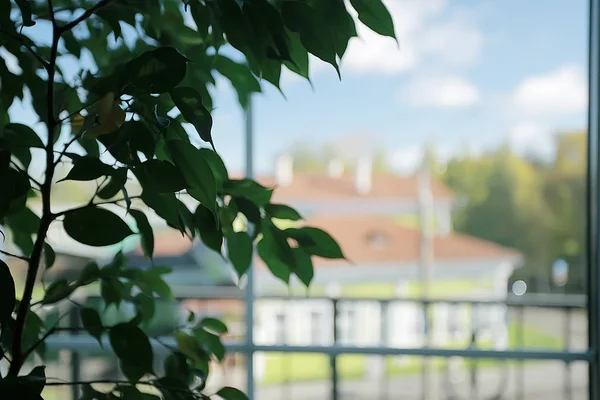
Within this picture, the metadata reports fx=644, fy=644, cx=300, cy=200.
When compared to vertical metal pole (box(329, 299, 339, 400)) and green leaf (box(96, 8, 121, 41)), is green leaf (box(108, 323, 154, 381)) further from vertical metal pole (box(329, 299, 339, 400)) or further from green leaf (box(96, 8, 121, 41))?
vertical metal pole (box(329, 299, 339, 400))

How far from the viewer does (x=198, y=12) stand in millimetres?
712

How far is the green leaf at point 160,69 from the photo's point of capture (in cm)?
60

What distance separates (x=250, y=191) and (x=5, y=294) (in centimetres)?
34

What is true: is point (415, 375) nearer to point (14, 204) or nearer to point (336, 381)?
point (336, 381)

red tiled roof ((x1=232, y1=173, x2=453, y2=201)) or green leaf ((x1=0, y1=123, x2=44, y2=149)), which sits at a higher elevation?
red tiled roof ((x1=232, y1=173, x2=453, y2=201))

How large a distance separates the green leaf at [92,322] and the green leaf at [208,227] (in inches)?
7.1

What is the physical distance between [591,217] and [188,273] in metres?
1.23

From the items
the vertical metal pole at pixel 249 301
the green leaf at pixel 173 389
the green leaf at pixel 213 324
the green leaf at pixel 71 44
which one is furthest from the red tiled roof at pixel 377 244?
the green leaf at pixel 173 389

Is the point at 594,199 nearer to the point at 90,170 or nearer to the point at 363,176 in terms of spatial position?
the point at 363,176

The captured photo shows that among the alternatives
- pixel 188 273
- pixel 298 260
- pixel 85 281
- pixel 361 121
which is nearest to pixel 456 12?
pixel 361 121

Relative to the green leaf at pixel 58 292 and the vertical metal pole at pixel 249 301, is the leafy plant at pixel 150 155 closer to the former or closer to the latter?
the green leaf at pixel 58 292

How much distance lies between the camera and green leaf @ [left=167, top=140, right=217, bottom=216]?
59cm

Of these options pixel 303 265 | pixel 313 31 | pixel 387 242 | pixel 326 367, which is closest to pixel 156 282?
pixel 303 265

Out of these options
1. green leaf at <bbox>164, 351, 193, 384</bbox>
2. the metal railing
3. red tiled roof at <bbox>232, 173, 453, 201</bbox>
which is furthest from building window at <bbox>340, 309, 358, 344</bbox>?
green leaf at <bbox>164, 351, 193, 384</bbox>
